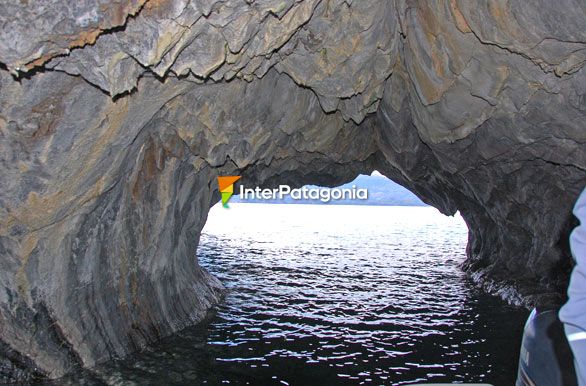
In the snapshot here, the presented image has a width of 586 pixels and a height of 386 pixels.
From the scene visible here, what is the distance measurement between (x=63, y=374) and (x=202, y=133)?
24.9 ft

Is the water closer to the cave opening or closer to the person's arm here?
the cave opening

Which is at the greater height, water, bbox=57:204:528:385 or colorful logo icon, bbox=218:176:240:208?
colorful logo icon, bbox=218:176:240:208

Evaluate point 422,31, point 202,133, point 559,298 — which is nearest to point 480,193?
point 559,298

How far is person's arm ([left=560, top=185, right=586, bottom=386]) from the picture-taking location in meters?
3.14

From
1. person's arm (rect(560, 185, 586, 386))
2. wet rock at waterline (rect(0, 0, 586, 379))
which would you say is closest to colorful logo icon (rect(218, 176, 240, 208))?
wet rock at waterline (rect(0, 0, 586, 379))

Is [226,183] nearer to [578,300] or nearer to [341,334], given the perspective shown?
[341,334]

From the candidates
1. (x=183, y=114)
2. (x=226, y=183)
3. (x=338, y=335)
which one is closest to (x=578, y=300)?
(x=183, y=114)

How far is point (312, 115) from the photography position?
60.5 ft

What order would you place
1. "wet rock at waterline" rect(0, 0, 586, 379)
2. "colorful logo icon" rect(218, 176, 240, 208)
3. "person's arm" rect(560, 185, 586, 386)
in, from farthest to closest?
1. "colorful logo icon" rect(218, 176, 240, 208)
2. "wet rock at waterline" rect(0, 0, 586, 379)
3. "person's arm" rect(560, 185, 586, 386)

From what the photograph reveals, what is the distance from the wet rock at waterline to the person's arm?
6.27m

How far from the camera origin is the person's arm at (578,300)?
10.3 feet

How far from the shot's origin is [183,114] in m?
13.9

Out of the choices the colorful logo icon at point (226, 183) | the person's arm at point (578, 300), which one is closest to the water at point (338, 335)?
the colorful logo icon at point (226, 183)

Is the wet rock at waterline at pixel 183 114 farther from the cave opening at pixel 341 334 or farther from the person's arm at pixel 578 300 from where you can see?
the person's arm at pixel 578 300
